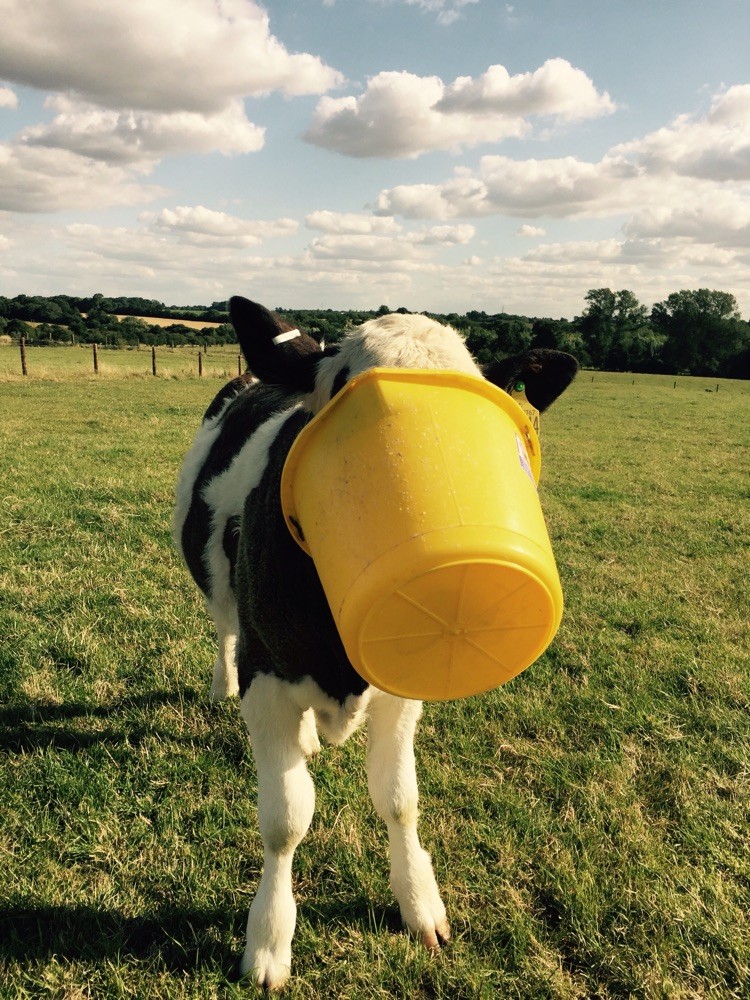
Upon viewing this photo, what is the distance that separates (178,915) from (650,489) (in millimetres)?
9498

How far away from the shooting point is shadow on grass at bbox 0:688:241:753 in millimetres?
3391

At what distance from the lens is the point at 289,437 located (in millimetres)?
2424

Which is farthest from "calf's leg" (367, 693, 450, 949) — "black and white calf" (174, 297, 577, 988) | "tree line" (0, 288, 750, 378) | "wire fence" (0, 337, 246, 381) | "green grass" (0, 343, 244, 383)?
"tree line" (0, 288, 750, 378)

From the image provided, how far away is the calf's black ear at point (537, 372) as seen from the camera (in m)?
2.23

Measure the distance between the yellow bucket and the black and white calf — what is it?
343 millimetres

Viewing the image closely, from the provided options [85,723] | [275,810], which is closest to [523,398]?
[275,810]

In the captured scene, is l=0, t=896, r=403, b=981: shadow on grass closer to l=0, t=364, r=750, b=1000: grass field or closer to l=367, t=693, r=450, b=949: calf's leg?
l=0, t=364, r=750, b=1000: grass field

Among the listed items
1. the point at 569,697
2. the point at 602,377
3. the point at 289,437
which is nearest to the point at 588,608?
the point at 569,697

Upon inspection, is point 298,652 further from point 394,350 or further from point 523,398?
point 523,398

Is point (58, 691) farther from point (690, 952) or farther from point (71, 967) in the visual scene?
point (690, 952)

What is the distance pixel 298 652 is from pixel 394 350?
3.21 ft

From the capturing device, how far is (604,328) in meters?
Result: 79.6

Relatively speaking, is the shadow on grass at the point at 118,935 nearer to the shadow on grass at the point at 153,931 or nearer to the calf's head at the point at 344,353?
the shadow on grass at the point at 153,931

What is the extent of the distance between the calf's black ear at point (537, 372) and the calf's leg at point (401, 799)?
1.19 meters
